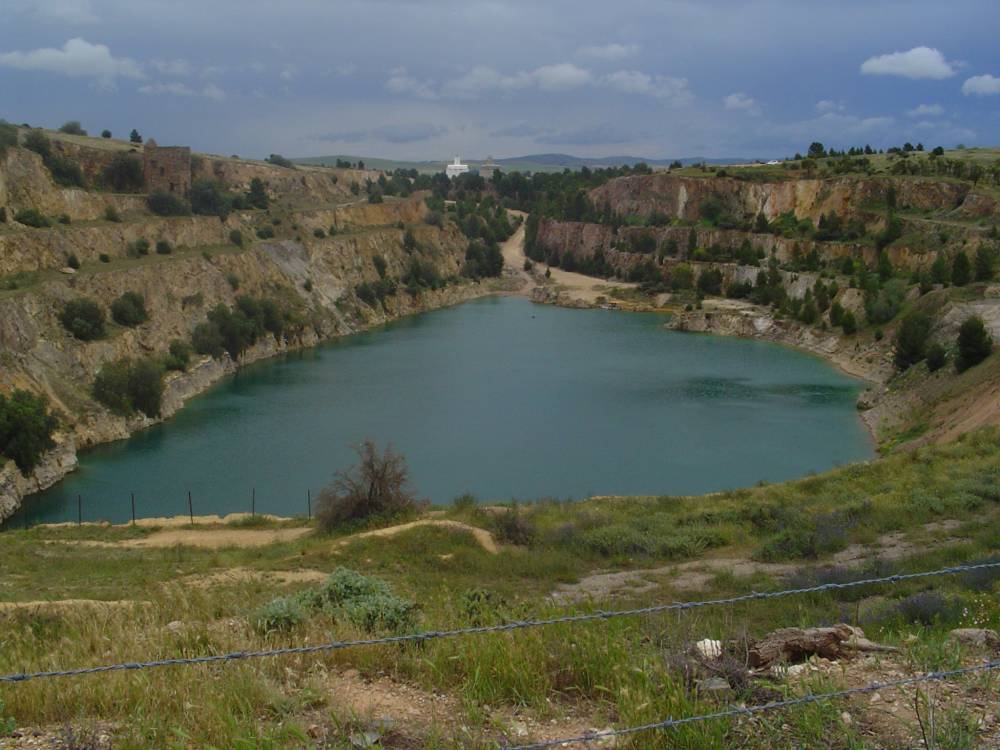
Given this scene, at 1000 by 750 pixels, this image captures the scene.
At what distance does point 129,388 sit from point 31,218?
13354 millimetres

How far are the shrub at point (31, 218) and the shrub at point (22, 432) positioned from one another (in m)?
17.9

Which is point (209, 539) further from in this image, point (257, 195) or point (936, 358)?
point (257, 195)

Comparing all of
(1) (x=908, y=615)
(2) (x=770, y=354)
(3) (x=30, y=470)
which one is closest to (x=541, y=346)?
(2) (x=770, y=354)

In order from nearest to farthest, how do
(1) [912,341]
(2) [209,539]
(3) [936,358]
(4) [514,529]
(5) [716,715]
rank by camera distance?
1. (5) [716,715]
2. (4) [514,529]
3. (2) [209,539]
4. (3) [936,358]
5. (1) [912,341]

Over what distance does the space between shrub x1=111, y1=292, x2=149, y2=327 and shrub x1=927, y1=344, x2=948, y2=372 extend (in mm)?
35207

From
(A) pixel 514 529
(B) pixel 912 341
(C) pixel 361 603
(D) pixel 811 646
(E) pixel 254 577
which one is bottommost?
(A) pixel 514 529

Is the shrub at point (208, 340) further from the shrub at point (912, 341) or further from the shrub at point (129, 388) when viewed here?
the shrub at point (912, 341)

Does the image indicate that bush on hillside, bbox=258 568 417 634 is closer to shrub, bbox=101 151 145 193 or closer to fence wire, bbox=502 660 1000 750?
fence wire, bbox=502 660 1000 750

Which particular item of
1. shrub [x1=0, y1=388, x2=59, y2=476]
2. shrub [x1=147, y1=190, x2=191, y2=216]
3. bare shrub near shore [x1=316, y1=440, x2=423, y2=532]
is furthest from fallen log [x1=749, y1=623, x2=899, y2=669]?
shrub [x1=147, y1=190, x2=191, y2=216]

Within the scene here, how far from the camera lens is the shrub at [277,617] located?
6.96m

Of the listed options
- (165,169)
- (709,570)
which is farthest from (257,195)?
(709,570)

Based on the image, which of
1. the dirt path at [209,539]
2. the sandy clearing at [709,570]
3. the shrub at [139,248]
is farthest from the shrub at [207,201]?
the sandy clearing at [709,570]

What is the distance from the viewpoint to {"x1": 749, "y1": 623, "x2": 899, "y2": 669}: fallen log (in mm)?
5957

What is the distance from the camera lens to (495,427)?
3453cm
